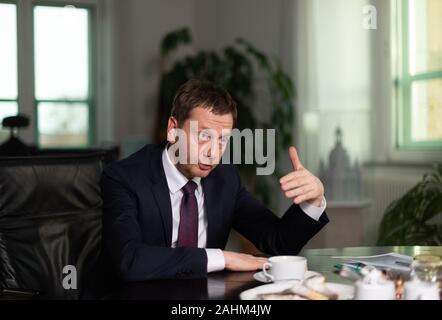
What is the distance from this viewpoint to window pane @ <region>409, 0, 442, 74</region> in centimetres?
342

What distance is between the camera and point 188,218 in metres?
1.63

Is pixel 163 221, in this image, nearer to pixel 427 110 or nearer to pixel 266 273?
pixel 266 273

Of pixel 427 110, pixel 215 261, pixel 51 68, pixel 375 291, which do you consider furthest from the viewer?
pixel 51 68

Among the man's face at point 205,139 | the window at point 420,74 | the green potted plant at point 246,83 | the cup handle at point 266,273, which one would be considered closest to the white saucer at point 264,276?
the cup handle at point 266,273

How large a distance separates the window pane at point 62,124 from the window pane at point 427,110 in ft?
11.3

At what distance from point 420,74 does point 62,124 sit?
142 inches

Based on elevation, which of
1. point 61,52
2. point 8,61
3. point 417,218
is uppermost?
point 61,52

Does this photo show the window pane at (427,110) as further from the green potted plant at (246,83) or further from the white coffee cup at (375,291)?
the white coffee cup at (375,291)

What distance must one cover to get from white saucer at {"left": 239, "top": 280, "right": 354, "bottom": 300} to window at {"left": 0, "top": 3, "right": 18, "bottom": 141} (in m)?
4.89

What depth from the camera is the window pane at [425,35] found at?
3424 millimetres

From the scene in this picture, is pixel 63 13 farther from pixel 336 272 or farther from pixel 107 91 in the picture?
pixel 336 272

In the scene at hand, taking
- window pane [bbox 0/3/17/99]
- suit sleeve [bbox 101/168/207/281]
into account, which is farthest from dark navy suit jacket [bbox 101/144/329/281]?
window pane [bbox 0/3/17/99]

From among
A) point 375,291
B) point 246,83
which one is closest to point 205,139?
point 375,291

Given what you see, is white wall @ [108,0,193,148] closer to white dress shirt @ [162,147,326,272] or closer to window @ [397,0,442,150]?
window @ [397,0,442,150]
